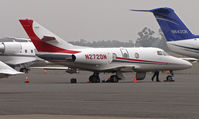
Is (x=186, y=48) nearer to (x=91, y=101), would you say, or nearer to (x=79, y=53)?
(x=79, y=53)

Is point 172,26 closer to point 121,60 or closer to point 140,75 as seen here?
point 140,75

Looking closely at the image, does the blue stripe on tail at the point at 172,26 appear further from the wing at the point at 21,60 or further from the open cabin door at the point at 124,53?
the wing at the point at 21,60

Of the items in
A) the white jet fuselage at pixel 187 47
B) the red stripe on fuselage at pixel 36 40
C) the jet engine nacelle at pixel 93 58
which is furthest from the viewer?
the white jet fuselage at pixel 187 47

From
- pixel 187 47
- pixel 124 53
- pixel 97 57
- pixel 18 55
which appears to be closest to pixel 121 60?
pixel 124 53

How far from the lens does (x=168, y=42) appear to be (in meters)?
52.0

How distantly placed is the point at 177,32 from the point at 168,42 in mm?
1320

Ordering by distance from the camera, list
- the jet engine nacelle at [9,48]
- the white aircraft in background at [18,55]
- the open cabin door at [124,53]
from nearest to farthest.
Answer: the open cabin door at [124,53] → the jet engine nacelle at [9,48] → the white aircraft in background at [18,55]

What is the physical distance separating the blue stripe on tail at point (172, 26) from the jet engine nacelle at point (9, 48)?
21.2 m

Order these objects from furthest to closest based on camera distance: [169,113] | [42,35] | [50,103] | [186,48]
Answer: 1. [186,48]
2. [42,35]
3. [50,103]
4. [169,113]

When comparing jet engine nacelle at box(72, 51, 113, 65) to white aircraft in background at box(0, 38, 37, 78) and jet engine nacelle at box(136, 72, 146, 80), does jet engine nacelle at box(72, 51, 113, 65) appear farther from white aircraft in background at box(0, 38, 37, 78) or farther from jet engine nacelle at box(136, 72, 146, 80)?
white aircraft in background at box(0, 38, 37, 78)

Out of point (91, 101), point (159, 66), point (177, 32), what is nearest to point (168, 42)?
point (177, 32)

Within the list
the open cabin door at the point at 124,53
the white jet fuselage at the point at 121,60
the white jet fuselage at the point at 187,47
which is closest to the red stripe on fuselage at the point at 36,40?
the white jet fuselage at the point at 121,60

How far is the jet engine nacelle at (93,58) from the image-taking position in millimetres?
39469

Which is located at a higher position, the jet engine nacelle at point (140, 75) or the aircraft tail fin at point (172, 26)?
the aircraft tail fin at point (172, 26)
